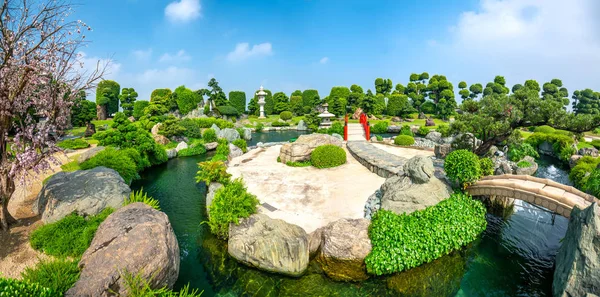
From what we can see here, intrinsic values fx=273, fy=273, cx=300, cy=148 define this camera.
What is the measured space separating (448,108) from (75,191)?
186 ft

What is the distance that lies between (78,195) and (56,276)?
4.57 m

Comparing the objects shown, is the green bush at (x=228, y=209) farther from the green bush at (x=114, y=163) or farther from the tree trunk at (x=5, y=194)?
the green bush at (x=114, y=163)

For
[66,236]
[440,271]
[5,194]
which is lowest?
[440,271]

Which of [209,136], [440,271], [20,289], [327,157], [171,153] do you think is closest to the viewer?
[20,289]

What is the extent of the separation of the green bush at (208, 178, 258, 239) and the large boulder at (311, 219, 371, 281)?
2835 millimetres

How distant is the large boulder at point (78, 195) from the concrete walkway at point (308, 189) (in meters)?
5.28

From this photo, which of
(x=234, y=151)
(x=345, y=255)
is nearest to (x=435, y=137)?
(x=234, y=151)

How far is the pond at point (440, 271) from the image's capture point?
763cm

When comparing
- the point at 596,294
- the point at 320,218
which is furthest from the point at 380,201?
the point at 596,294

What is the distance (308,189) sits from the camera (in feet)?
42.5

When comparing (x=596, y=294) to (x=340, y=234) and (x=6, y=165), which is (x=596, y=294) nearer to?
(x=340, y=234)

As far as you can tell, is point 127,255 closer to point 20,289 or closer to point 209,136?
point 20,289

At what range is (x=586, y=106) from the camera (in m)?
44.7

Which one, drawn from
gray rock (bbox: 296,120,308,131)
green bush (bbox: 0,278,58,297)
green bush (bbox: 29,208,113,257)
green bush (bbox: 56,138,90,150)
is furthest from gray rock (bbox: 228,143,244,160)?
gray rock (bbox: 296,120,308,131)
